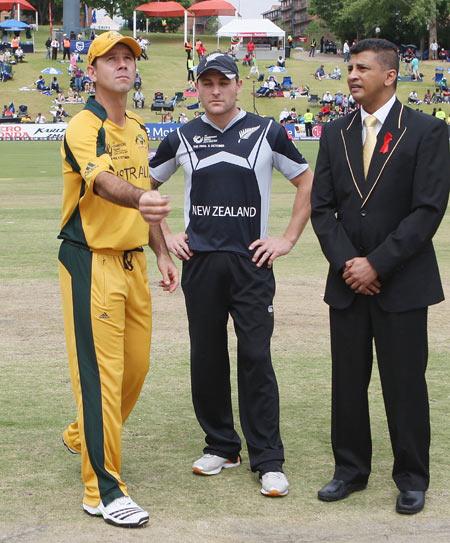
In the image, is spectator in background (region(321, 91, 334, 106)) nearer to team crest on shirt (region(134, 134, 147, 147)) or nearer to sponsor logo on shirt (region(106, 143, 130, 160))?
team crest on shirt (region(134, 134, 147, 147))

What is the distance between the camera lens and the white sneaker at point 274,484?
221 inches

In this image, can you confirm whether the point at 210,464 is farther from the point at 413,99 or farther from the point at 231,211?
the point at 413,99

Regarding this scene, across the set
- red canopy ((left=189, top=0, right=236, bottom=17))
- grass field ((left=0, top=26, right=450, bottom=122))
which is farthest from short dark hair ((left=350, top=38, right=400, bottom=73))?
red canopy ((left=189, top=0, right=236, bottom=17))

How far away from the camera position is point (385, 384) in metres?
5.59

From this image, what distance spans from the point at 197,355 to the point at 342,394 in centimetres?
87

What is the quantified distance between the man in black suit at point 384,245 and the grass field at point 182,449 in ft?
0.94

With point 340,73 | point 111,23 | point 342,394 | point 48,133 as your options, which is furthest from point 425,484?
point 111,23

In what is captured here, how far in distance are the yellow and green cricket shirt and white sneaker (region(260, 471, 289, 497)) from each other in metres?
1.39

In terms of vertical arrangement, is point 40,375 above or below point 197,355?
below

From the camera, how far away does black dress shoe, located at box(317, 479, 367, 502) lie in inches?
219

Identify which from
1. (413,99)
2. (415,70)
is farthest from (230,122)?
Answer: (415,70)

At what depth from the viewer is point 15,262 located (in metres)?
13.3

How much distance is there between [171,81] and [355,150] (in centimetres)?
6272

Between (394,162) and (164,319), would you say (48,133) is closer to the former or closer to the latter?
(164,319)
